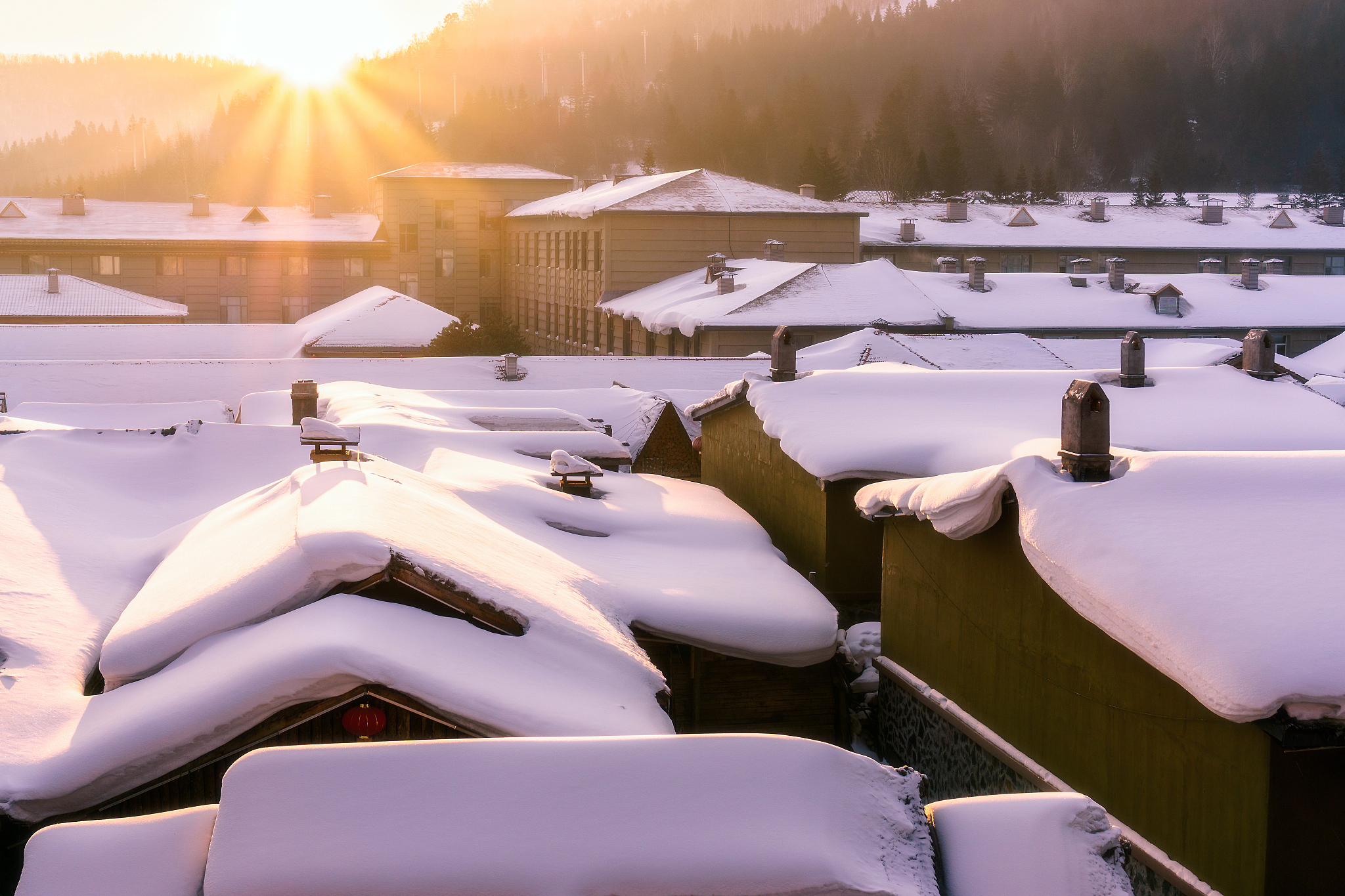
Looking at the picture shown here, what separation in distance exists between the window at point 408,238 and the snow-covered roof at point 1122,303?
27726mm

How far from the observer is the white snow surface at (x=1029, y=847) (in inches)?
168

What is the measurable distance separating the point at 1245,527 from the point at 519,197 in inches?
2169

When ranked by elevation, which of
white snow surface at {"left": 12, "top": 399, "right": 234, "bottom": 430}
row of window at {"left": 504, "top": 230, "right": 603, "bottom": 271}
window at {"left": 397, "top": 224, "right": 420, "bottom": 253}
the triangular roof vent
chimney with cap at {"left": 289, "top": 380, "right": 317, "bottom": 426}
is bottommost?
white snow surface at {"left": 12, "top": 399, "right": 234, "bottom": 430}

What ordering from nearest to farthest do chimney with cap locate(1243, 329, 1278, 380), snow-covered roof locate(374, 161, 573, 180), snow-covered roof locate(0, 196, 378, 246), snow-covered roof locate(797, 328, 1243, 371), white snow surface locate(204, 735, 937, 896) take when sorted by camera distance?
white snow surface locate(204, 735, 937, 896) → chimney with cap locate(1243, 329, 1278, 380) → snow-covered roof locate(797, 328, 1243, 371) → snow-covered roof locate(0, 196, 378, 246) → snow-covered roof locate(374, 161, 573, 180)

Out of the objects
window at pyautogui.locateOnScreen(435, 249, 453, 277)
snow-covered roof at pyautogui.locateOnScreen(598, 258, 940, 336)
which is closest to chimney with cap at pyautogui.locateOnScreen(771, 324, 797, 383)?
snow-covered roof at pyautogui.locateOnScreen(598, 258, 940, 336)

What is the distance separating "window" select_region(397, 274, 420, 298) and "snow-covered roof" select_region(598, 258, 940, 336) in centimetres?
2285

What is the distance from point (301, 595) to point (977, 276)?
3361cm

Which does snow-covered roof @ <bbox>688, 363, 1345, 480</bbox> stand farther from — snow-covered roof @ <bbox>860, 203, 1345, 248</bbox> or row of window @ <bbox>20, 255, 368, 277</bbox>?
row of window @ <bbox>20, 255, 368, 277</bbox>

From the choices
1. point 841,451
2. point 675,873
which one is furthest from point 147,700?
point 841,451

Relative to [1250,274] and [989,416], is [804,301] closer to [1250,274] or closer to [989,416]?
[1250,274]

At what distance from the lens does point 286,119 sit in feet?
374

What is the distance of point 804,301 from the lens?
33344mm

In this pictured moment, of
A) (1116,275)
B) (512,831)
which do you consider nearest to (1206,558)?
(512,831)

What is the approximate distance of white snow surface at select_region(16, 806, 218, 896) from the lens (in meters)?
4.20
